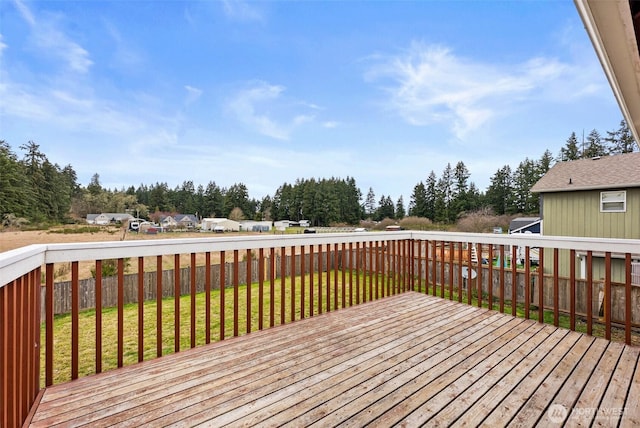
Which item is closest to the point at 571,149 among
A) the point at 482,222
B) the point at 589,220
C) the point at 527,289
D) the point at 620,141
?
the point at 620,141

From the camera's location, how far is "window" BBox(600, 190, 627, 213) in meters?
7.52

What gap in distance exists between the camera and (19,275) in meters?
1.22

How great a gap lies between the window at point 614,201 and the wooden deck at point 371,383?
769 cm

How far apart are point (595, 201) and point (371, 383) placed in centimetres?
960

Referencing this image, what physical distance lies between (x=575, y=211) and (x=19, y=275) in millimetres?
11043

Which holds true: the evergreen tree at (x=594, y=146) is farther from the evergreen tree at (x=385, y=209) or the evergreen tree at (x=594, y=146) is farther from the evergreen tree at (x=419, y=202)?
the evergreen tree at (x=385, y=209)

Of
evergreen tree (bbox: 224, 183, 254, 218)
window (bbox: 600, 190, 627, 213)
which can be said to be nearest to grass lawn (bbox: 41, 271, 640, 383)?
window (bbox: 600, 190, 627, 213)

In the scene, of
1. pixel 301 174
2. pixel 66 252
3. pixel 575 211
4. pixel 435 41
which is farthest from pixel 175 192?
pixel 575 211

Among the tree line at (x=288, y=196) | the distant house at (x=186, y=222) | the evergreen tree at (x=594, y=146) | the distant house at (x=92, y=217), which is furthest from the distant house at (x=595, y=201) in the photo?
the evergreen tree at (x=594, y=146)

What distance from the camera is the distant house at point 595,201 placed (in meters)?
7.42

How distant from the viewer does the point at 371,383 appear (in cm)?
166

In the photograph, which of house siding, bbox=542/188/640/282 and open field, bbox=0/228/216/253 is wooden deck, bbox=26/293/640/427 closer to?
open field, bbox=0/228/216/253

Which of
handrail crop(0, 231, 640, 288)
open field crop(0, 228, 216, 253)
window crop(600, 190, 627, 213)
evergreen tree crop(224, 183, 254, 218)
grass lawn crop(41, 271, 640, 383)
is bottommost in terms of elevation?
grass lawn crop(41, 271, 640, 383)

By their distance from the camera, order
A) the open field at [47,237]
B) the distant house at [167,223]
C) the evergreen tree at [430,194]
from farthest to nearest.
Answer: the evergreen tree at [430,194] < the distant house at [167,223] < the open field at [47,237]
